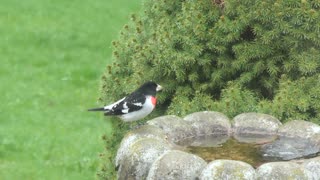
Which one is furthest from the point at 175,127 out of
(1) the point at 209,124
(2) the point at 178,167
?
(2) the point at 178,167

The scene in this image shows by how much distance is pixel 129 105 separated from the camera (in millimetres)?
6133

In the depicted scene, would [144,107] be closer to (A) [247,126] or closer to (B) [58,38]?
(A) [247,126]

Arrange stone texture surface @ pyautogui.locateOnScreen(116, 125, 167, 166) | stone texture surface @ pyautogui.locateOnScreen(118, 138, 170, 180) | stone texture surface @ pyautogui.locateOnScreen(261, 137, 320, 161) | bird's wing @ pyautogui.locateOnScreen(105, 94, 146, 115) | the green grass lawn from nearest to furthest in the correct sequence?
stone texture surface @ pyautogui.locateOnScreen(118, 138, 170, 180), stone texture surface @ pyautogui.locateOnScreen(261, 137, 320, 161), stone texture surface @ pyautogui.locateOnScreen(116, 125, 167, 166), bird's wing @ pyautogui.locateOnScreen(105, 94, 146, 115), the green grass lawn

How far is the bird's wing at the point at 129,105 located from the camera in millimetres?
6129

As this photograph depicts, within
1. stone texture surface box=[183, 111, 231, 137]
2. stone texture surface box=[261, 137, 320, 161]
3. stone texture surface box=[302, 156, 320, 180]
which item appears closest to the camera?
stone texture surface box=[302, 156, 320, 180]

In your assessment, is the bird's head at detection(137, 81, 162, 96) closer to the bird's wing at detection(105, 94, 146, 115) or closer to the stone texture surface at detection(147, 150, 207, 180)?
the bird's wing at detection(105, 94, 146, 115)

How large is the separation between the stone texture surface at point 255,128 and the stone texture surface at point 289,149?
13 cm

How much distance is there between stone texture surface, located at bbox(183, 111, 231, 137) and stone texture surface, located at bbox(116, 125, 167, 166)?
312 mm

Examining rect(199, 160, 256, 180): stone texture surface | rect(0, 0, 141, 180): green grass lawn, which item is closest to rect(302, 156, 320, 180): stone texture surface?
rect(199, 160, 256, 180): stone texture surface

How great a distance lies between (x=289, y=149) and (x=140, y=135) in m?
1.09

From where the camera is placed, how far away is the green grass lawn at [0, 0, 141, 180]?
10328 millimetres

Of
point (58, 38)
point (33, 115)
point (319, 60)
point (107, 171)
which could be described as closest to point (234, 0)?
point (319, 60)

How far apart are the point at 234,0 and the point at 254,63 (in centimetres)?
57

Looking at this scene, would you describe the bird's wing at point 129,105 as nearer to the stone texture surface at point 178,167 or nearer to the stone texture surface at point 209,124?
the stone texture surface at point 209,124
